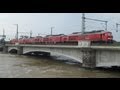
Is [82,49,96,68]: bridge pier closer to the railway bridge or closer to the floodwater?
the railway bridge

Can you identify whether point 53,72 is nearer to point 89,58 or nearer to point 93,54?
point 89,58

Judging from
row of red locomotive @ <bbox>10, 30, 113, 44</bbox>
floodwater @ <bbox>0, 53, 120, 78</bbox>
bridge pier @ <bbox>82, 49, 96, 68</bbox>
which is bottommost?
floodwater @ <bbox>0, 53, 120, 78</bbox>

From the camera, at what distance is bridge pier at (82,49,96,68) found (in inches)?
1017

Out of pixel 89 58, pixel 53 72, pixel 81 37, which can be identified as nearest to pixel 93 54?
pixel 89 58

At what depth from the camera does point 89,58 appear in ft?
84.7

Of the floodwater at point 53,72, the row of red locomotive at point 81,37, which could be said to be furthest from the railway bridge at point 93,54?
the row of red locomotive at point 81,37

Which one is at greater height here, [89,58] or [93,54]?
[93,54]

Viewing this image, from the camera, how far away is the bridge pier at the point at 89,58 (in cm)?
2582

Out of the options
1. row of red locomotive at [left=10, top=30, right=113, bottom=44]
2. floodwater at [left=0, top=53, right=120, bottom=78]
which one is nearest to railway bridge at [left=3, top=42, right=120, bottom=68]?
floodwater at [left=0, top=53, right=120, bottom=78]

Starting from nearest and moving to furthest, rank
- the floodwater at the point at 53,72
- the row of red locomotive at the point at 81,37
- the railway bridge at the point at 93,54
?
the floodwater at the point at 53,72, the railway bridge at the point at 93,54, the row of red locomotive at the point at 81,37

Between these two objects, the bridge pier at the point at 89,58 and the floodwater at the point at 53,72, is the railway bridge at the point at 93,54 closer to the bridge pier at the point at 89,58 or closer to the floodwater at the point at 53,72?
the bridge pier at the point at 89,58
